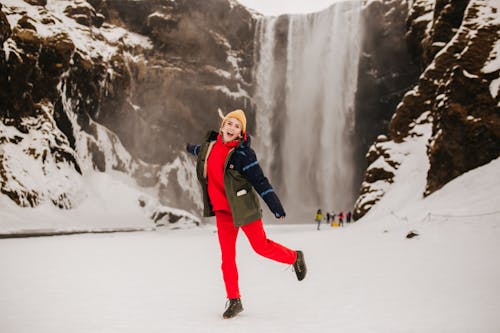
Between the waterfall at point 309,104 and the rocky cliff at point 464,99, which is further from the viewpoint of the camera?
the waterfall at point 309,104

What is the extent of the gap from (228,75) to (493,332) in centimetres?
4524

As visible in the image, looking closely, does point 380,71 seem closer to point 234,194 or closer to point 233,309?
point 234,194

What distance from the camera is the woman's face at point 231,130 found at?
3730 mm

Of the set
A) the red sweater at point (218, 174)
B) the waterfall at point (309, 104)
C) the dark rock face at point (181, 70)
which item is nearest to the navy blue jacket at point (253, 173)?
the red sweater at point (218, 174)

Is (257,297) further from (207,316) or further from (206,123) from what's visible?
(206,123)

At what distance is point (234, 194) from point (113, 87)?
40.5 m

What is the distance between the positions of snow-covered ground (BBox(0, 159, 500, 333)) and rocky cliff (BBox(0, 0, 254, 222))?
23838 millimetres

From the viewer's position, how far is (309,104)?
4469 cm

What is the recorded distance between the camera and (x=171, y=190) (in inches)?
1636

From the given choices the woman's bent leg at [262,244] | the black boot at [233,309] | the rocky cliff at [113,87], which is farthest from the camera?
the rocky cliff at [113,87]

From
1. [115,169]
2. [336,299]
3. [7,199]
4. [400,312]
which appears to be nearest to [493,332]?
[400,312]

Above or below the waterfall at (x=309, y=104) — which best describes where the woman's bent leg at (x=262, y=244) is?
above

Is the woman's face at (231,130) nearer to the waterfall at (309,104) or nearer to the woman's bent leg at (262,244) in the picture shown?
the woman's bent leg at (262,244)

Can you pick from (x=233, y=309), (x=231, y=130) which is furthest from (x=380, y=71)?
(x=233, y=309)
